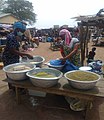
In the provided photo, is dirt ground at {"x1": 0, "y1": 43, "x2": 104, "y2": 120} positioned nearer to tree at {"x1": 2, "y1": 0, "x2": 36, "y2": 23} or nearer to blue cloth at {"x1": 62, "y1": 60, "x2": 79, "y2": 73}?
blue cloth at {"x1": 62, "y1": 60, "x2": 79, "y2": 73}

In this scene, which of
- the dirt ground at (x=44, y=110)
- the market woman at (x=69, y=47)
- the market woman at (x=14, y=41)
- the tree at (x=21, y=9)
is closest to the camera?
the dirt ground at (x=44, y=110)

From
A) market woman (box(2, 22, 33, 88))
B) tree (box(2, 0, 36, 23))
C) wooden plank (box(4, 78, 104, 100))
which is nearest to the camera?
wooden plank (box(4, 78, 104, 100))

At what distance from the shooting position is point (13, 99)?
12.3ft

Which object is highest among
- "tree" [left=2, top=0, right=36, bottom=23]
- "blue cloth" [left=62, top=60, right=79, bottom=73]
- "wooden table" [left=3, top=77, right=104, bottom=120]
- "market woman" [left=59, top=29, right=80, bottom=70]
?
"tree" [left=2, top=0, right=36, bottom=23]

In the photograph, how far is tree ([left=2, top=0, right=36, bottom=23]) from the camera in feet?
108

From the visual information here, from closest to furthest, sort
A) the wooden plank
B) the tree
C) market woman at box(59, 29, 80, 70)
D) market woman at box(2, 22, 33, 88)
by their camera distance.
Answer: the wooden plank → market woman at box(2, 22, 33, 88) → market woman at box(59, 29, 80, 70) → the tree

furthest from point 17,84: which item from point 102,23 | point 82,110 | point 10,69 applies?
point 102,23

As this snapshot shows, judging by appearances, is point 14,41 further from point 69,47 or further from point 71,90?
point 71,90

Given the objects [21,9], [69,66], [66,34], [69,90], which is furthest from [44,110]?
[21,9]

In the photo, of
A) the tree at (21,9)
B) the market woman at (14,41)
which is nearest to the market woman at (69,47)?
the market woman at (14,41)

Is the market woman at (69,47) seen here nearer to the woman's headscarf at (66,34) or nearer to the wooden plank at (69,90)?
the woman's headscarf at (66,34)

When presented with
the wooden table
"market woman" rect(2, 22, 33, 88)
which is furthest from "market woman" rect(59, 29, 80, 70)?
"market woman" rect(2, 22, 33, 88)

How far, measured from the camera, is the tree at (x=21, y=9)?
108 feet

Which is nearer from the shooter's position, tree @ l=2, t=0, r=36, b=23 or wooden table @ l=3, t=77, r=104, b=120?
wooden table @ l=3, t=77, r=104, b=120
